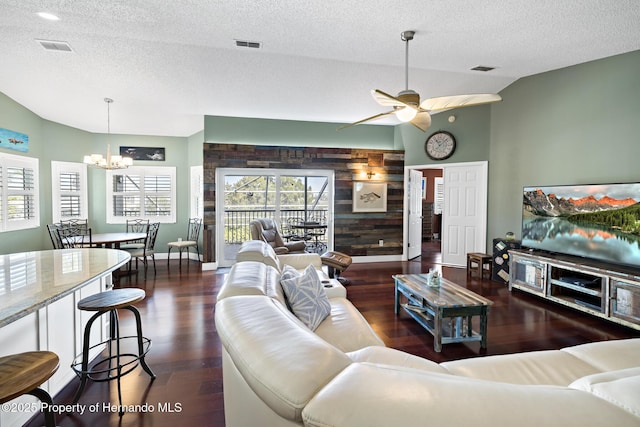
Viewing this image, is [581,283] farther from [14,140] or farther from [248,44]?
[14,140]

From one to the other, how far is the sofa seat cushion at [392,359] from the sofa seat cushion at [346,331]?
0.91 ft

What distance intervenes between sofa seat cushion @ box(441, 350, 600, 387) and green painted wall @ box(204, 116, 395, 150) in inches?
210

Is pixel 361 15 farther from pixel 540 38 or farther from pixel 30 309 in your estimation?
pixel 30 309

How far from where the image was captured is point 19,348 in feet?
5.83

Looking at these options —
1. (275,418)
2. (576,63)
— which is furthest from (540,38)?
(275,418)

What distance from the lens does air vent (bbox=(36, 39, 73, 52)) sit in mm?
3293

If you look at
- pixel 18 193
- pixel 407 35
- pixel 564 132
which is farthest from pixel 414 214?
pixel 18 193

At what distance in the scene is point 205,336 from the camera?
3064 millimetres

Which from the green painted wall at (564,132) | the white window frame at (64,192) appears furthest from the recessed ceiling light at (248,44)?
the white window frame at (64,192)

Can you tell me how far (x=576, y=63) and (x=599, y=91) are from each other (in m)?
0.50

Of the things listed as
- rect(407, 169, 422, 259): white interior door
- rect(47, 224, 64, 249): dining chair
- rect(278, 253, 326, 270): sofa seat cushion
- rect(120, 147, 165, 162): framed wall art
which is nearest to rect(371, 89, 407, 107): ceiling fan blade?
rect(278, 253, 326, 270): sofa seat cushion

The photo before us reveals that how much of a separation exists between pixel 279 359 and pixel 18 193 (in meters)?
6.44

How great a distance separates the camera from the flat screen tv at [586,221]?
11.2ft

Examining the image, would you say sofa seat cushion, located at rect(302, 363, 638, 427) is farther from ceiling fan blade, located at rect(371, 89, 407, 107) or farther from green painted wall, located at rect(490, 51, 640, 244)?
green painted wall, located at rect(490, 51, 640, 244)
